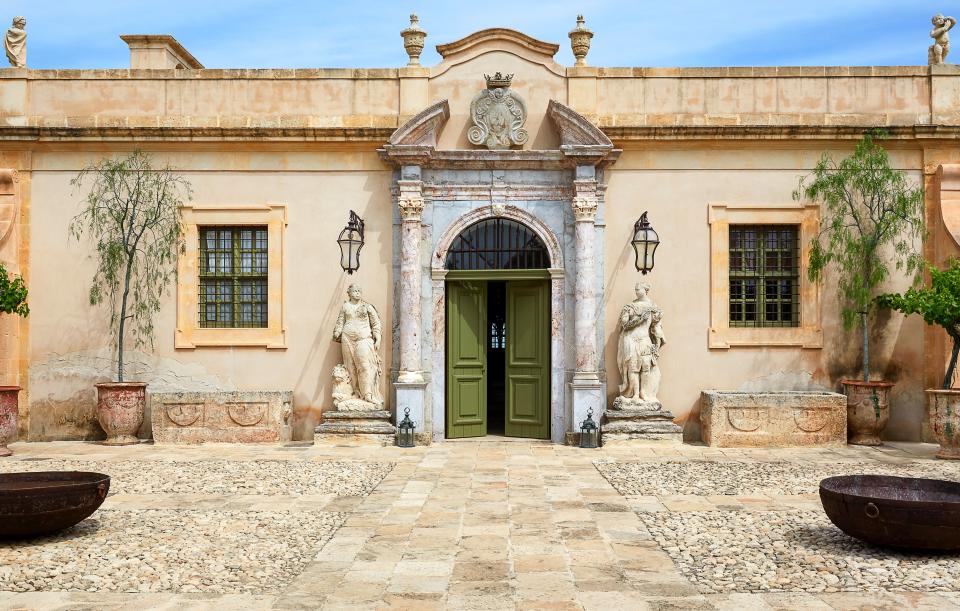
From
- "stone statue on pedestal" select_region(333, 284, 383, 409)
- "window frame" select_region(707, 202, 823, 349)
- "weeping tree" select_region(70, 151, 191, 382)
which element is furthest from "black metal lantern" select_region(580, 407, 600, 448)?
"weeping tree" select_region(70, 151, 191, 382)

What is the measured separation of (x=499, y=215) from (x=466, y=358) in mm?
1925

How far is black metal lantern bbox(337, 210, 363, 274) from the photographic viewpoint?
37.7 ft

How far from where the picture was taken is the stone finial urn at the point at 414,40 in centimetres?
1179

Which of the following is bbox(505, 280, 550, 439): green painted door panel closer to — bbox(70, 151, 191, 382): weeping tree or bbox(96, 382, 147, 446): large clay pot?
bbox(70, 151, 191, 382): weeping tree

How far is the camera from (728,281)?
11.8 meters

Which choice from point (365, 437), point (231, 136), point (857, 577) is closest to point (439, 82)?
point (231, 136)

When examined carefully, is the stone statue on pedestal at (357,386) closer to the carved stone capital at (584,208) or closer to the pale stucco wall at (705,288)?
the carved stone capital at (584,208)

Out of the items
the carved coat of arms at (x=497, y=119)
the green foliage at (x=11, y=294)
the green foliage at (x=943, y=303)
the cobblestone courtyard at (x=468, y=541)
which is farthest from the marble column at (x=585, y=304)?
the green foliage at (x=11, y=294)

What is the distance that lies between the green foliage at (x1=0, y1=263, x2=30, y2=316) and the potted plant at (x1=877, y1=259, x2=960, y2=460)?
10.6 metres

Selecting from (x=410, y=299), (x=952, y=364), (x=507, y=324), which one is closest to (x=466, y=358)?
(x=507, y=324)

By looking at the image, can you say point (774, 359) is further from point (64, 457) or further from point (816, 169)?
point (64, 457)

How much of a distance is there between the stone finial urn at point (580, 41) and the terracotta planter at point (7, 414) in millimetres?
8130

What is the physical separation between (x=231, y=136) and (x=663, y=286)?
5.98 metres

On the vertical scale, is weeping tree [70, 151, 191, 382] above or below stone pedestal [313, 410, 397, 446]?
above
